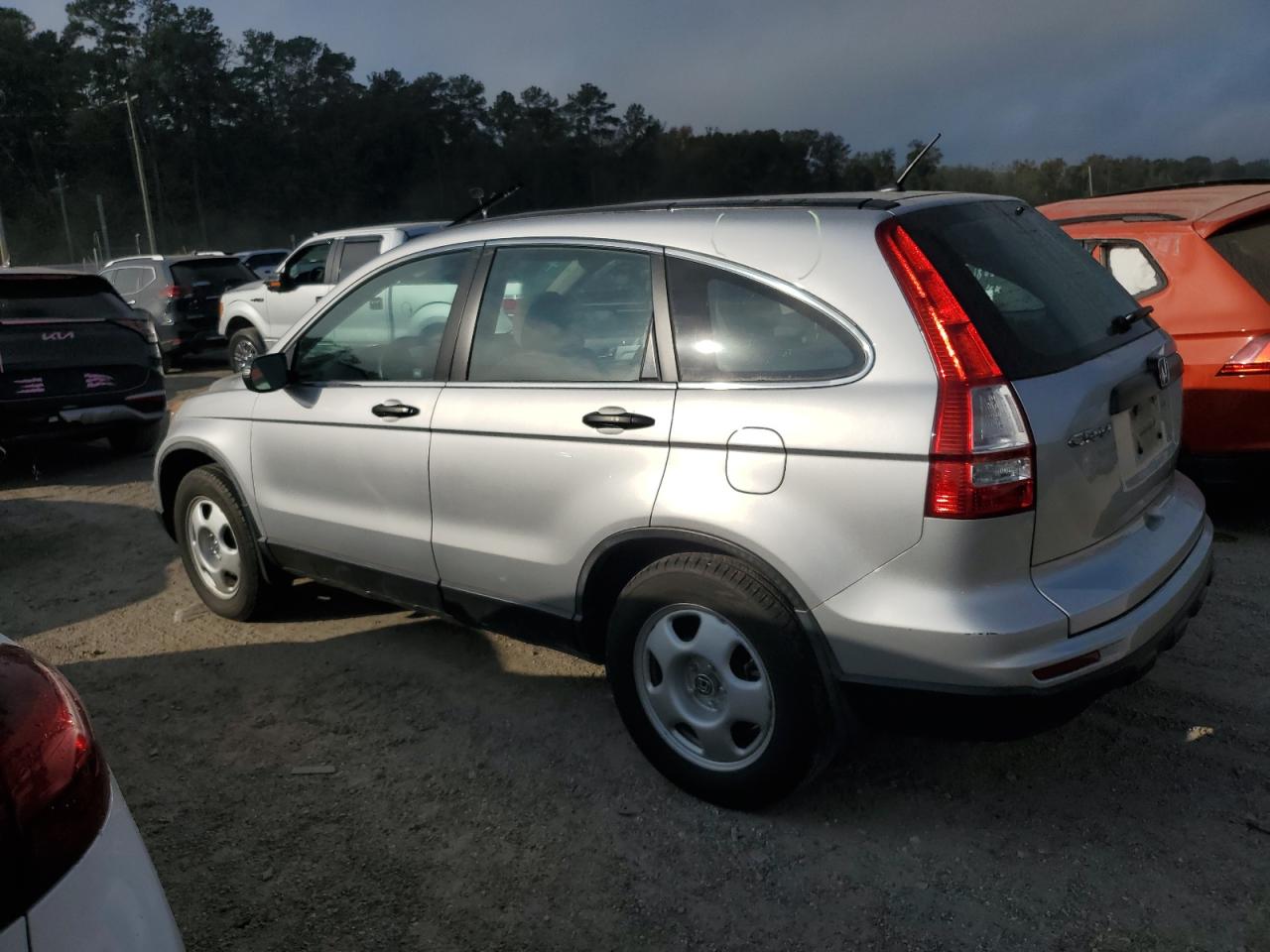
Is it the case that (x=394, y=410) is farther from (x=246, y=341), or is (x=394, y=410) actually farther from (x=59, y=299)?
(x=246, y=341)

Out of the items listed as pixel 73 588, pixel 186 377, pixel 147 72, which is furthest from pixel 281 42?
pixel 73 588

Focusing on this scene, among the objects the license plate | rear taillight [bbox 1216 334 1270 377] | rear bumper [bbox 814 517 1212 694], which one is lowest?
rear bumper [bbox 814 517 1212 694]

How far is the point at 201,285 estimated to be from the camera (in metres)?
15.6

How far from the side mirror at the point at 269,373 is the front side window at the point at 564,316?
98 centimetres

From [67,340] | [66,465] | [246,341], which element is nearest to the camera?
[67,340]

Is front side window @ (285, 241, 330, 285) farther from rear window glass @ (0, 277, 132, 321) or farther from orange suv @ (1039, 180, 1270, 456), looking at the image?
orange suv @ (1039, 180, 1270, 456)

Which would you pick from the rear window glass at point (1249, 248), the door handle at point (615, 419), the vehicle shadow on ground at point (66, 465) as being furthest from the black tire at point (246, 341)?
the door handle at point (615, 419)

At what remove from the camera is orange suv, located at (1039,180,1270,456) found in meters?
4.91

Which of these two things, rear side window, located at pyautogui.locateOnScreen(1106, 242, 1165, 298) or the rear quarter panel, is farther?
rear side window, located at pyautogui.locateOnScreen(1106, 242, 1165, 298)

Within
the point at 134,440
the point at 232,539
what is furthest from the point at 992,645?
the point at 134,440

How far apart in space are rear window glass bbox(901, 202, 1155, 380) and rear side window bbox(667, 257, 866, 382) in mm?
336

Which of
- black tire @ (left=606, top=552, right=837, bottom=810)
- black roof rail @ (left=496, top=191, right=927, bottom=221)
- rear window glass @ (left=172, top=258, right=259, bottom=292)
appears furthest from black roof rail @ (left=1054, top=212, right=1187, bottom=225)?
rear window glass @ (left=172, top=258, right=259, bottom=292)

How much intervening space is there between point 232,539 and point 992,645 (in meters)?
3.46

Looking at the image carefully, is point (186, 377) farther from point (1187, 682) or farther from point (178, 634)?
point (1187, 682)
